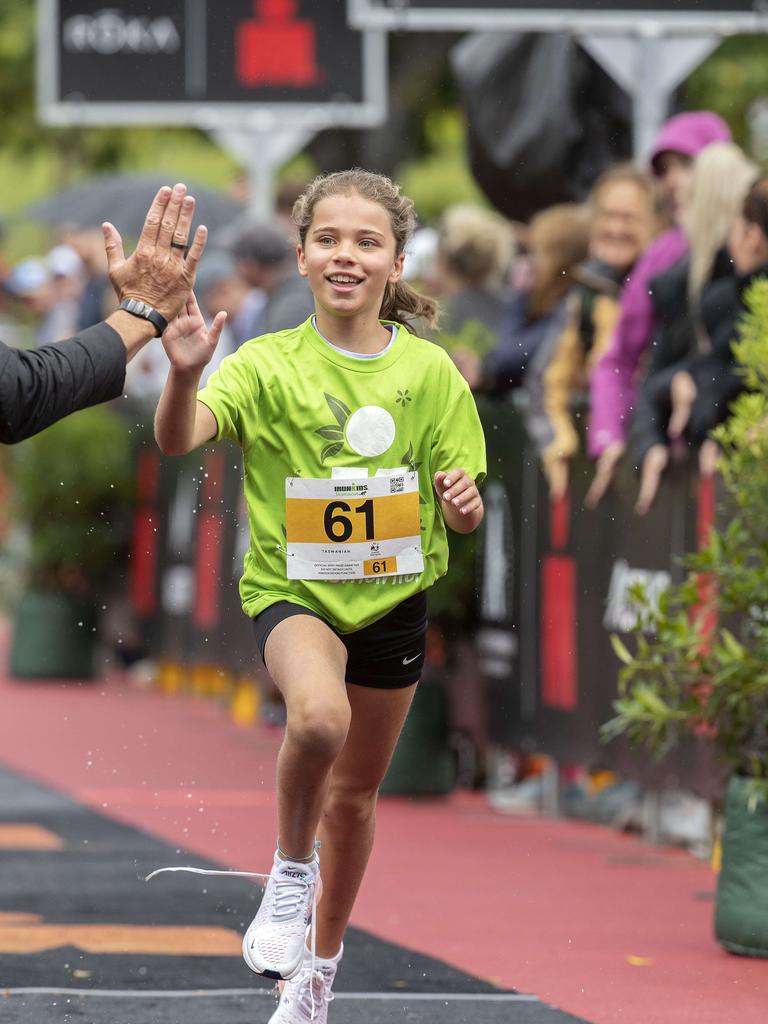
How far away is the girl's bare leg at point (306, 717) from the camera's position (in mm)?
5496

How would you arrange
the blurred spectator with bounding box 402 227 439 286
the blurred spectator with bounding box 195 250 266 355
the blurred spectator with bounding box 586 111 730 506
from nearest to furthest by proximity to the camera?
the blurred spectator with bounding box 586 111 730 506 → the blurred spectator with bounding box 402 227 439 286 → the blurred spectator with bounding box 195 250 266 355

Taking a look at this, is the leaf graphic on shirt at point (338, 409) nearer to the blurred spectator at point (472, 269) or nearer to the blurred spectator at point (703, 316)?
the blurred spectator at point (703, 316)

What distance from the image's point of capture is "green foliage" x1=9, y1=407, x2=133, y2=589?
17953mm

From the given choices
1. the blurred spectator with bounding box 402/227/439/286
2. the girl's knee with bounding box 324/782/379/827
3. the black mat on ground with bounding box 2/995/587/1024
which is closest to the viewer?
the girl's knee with bounding box 324/782/379/827

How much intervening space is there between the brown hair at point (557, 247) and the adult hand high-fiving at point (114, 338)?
5.22 m

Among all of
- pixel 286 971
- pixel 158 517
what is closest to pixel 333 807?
pixel 286 971

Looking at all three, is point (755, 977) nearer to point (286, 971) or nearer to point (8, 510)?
point (286, 971)

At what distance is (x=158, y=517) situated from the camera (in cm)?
1794

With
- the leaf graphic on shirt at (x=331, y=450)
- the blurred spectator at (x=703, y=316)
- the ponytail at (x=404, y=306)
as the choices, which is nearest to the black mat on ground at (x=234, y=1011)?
the leaf graphic on shirt at (x=331, y=450)

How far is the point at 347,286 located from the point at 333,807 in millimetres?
1296

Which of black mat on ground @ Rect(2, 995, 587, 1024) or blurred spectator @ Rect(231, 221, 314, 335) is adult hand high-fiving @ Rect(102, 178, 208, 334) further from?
blurred spectator @ Rect(231, 221, 314, 335)

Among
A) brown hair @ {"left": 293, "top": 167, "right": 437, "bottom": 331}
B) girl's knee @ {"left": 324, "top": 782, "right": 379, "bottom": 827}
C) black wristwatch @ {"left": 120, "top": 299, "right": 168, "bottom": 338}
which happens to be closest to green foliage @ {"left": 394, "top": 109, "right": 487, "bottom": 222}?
brown hair @ {"left": 293, "top": 167, "right": 437, "bottom": 331}

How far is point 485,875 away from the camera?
9.29 m

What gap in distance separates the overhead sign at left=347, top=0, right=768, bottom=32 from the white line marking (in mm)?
5368
